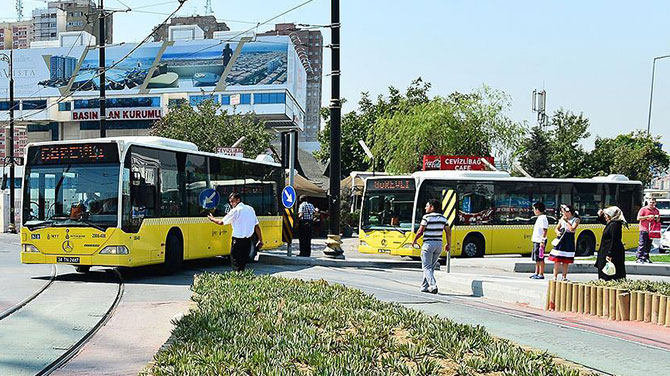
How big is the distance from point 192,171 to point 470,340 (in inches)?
475

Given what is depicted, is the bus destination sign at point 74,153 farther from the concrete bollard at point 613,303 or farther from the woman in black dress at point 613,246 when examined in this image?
the concrete bollard at point 613,303

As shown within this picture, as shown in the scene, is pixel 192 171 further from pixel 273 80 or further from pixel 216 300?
pixel 273 80

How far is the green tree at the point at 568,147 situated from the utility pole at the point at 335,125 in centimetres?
3691

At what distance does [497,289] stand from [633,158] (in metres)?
46.7

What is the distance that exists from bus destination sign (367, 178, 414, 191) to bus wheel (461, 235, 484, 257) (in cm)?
271

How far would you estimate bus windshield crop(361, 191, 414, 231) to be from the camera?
73.1 feet

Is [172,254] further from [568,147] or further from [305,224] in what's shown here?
[568,147]

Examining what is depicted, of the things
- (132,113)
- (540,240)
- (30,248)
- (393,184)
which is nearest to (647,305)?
(540,240)

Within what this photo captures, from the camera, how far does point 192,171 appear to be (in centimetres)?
1792

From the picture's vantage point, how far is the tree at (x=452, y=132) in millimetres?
41406

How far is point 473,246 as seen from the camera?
23656 millimetres

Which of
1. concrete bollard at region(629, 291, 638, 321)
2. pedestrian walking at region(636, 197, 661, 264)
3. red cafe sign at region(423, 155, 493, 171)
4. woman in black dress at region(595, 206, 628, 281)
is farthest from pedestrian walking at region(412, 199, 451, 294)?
red cafe sign at region(423, 155, 493, 171)

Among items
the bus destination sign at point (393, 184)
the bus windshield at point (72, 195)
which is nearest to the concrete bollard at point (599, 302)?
the bus windshield at point (72, 195)

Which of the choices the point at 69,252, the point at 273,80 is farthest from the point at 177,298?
the point at 273,80
